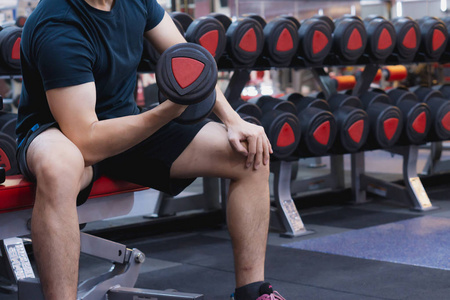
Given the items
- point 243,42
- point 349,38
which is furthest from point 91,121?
point 349,38

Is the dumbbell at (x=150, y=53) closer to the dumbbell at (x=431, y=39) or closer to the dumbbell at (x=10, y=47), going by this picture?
the dumbbell at (x=10, y=47)

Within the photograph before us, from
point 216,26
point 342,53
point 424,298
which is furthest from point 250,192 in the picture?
point 342,53

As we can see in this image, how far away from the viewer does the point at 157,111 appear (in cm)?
141

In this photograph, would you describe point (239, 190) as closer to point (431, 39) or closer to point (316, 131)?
point (316, 131)

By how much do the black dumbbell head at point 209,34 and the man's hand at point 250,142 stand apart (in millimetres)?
1166

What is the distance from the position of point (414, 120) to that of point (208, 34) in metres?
1.19

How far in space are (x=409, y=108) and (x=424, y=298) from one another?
5.24 ft

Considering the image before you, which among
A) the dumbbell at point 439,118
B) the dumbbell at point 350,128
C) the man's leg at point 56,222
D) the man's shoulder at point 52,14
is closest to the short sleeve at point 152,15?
the man's shoulder at point 52,14

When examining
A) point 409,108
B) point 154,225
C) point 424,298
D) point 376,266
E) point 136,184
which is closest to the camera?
point 136,184

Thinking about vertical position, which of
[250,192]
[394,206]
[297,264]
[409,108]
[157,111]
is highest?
[157,111]

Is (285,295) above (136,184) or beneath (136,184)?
beneath

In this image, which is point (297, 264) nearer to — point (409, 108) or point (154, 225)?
point (154, 225)

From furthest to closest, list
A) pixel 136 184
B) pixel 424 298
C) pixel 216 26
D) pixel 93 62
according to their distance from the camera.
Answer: pixel 216 26
pixel 424 298
pixel 136 184
pixel 93 62

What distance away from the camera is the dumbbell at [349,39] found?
3.11 metres
